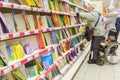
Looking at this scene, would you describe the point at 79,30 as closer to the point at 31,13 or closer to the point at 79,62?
the point at 79,62

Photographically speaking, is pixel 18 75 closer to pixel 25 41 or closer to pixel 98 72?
pixel 25 41

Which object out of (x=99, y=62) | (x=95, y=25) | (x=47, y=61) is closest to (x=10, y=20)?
(x=47, y=61)

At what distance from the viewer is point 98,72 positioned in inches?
186

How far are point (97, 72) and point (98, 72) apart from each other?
0.02 m

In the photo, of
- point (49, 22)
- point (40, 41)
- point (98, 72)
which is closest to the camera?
point (40, 41)

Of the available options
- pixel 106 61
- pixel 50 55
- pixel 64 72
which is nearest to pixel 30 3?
pixel 50 55

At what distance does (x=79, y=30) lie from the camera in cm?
617

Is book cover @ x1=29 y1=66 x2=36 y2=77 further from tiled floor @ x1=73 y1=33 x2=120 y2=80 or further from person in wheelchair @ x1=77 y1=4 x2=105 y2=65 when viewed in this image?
person in wheelchair @ x1=77 y1=4 x2=105 y2=65

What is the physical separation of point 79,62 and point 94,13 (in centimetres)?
135

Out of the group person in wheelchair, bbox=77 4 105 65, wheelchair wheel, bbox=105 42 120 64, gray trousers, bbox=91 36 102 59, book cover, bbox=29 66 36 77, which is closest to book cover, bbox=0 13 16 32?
book cover, bbox=29 66 36 77

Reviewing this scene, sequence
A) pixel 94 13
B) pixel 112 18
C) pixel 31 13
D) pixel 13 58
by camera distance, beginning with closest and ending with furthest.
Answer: pixel 13 58 → pixel 31 13 → pixel 94 13 → pixel 112 18

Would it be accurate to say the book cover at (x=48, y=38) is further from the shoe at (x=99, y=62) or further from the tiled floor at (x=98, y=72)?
the shoe at (x=99, y=62)

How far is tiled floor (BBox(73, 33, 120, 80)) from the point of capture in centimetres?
434

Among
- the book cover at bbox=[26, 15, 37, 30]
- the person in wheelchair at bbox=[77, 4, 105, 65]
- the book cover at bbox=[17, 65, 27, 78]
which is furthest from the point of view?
the person in wheelchair at bbox=[77, 4, 105, 65]
